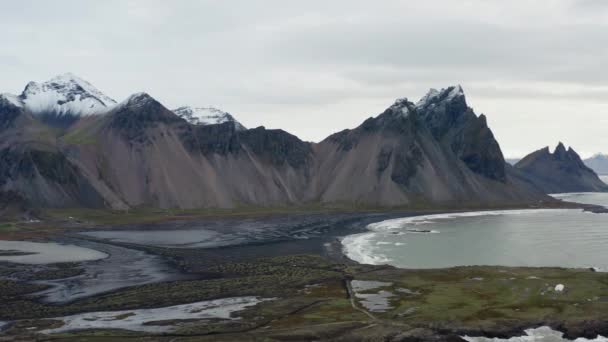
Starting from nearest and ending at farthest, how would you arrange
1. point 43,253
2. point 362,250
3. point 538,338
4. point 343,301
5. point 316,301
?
point 538,338 < point 343,301 < point 316,301 < point 43,253 < point 362,250

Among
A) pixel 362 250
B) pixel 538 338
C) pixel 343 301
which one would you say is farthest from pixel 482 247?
pixel 538 338

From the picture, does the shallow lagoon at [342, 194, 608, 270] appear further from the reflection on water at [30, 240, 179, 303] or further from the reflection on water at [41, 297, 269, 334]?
the reflection on water at [41, 297, 269, 334]

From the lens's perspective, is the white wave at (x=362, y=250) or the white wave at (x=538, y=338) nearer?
the white wave at (x=538, y=338)

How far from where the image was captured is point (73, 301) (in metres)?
92.1

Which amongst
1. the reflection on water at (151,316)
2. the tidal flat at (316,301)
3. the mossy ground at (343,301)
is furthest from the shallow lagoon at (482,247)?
the reflection on water at (151,316)

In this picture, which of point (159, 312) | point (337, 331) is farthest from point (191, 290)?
point (337, 331)

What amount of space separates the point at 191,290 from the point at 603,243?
11322cm

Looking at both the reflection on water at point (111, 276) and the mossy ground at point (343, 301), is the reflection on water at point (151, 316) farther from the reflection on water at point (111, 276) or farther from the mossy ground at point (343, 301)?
the reflection on water at point (111, 276)

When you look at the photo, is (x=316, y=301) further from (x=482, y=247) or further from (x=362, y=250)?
(x=482, y=247)

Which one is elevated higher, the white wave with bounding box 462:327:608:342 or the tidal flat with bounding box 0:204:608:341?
the tidal flat with bounding box 0:204:608:341

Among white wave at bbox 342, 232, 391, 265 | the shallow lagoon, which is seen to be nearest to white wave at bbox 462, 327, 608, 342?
the shallow lagoon

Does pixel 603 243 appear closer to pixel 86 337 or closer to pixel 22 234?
pixel 86 337

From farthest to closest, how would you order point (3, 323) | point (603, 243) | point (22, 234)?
point (22, 234)
point (603, 243)
point (3, 323)

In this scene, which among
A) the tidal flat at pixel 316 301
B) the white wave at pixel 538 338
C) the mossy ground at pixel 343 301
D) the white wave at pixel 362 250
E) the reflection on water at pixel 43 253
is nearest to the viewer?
the white wave at pixel 538 338
